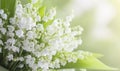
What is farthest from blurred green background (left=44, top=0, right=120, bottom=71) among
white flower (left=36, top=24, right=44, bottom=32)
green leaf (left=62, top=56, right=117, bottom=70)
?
white flower (left=36, top=24, right=44, bottom=32)

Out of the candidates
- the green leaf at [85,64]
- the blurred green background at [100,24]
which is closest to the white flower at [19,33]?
the green leaf at [85,64]

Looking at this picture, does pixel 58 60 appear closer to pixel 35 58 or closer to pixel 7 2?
pixel 35 58

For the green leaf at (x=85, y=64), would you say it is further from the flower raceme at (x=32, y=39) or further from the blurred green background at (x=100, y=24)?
the blurred green background at (x=100, y=24)

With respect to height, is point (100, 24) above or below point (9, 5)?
above

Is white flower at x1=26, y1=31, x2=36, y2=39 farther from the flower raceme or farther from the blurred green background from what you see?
the blurred green background

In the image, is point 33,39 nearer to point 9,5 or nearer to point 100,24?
point 9,5

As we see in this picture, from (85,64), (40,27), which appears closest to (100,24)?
(85,64)
